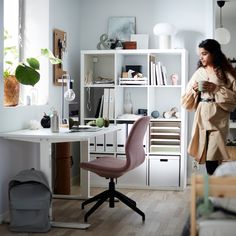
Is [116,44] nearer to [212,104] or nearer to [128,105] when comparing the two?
[128,105]

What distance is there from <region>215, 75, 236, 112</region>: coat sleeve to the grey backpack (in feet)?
5.27

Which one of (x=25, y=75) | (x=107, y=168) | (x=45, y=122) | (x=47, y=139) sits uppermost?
(x=25, y=75)

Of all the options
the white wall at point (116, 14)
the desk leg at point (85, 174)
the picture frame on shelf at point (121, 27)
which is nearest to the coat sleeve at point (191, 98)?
the desk leg at point (85, 174)

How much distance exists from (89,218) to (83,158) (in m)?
0.82

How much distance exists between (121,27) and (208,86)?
1960mm

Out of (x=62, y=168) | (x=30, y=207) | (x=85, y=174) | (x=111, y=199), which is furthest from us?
(x=62, y=168)

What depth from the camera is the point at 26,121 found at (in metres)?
4.82

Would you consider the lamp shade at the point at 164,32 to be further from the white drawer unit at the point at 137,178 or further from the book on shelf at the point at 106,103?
the white drawer unit at the point at 137,178

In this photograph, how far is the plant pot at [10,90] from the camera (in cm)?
454

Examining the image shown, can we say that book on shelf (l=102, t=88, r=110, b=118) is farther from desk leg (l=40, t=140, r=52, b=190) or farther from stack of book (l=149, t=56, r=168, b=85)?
desk leg (l=40, t=140, r=52, b=190)

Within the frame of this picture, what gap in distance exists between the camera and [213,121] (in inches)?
177

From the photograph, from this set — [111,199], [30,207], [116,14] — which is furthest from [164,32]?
[30,207]

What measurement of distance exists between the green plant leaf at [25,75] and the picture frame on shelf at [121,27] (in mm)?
1830

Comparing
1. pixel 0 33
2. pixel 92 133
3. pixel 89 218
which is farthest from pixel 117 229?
pixel 0 33
